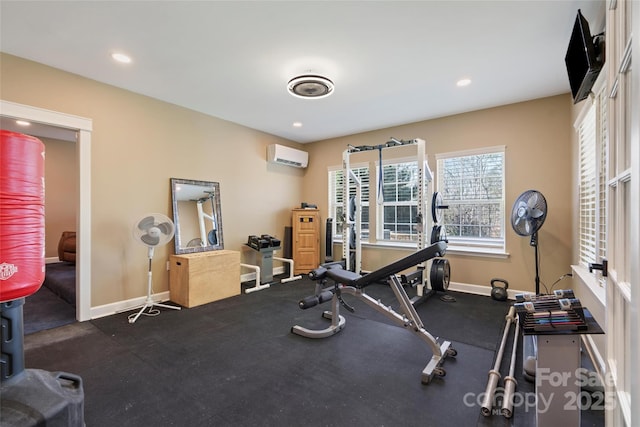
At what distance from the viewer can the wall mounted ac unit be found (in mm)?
5320

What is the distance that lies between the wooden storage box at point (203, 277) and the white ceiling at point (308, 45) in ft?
7.25

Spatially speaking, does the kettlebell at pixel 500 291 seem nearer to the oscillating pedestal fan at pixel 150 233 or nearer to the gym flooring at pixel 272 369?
the gym flooring at pixel 272 369

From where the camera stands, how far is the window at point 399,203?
4.93 meters

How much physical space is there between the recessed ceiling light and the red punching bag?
6.21 feet

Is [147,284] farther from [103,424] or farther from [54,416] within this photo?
[54,416]

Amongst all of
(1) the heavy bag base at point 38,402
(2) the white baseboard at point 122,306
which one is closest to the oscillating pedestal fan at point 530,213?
(1) the heavy bag base at point 38,402

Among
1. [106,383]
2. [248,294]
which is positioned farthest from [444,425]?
[248,294]

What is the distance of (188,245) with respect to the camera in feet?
13.6

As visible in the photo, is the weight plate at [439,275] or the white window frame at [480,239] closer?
the weight plate at [439,275]

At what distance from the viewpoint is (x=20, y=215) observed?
1.29 m

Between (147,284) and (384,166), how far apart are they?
14.0 feet

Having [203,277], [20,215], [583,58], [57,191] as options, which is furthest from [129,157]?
[583,58]

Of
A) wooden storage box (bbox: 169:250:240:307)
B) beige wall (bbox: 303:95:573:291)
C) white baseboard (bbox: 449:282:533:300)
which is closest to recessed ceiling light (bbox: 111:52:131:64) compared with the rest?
wooden storage box (bbox: 169:250:240:307)

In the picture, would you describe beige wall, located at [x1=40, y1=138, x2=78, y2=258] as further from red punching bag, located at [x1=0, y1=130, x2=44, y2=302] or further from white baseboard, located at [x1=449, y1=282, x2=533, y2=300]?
white baseboard, located at [x1=449, y1=282, x2=533, y2=300]
